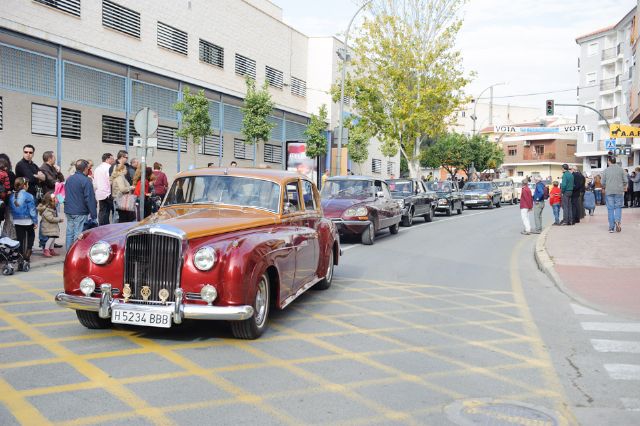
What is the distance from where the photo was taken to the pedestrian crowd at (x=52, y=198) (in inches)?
394

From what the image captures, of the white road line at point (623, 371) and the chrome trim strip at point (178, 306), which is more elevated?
the chrome trim strip at point (178, 306)

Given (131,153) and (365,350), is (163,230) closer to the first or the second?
(365,350)

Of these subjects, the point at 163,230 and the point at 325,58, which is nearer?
the point at 163,230

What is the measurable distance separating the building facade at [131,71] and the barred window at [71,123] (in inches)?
1.4

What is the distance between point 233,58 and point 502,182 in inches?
834

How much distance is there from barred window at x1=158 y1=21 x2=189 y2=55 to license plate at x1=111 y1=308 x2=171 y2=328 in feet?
70.0

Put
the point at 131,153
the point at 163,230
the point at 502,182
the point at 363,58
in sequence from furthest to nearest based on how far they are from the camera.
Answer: the point at 502,182
the point at 363,58
the point at 131,153
the point at 163,230

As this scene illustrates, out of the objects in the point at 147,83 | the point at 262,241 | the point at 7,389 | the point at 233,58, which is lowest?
the point at 7,389

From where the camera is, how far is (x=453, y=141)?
5803 centimetres

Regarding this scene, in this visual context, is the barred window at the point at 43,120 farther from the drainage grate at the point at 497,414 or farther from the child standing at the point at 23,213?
the drainage grate at the point at 497,414

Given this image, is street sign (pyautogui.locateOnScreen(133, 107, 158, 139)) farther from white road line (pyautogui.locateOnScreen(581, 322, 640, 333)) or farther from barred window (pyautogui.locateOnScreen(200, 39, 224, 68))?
barred window (pyautogui.locateOnScreen(200, 39, 224, 68))

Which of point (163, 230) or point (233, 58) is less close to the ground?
point (233, 58)

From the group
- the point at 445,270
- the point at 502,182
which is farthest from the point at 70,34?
the point at 502,182

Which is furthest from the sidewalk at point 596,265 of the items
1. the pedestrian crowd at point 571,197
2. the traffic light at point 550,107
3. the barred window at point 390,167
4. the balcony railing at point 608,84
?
the balcony railing at point 608,84
